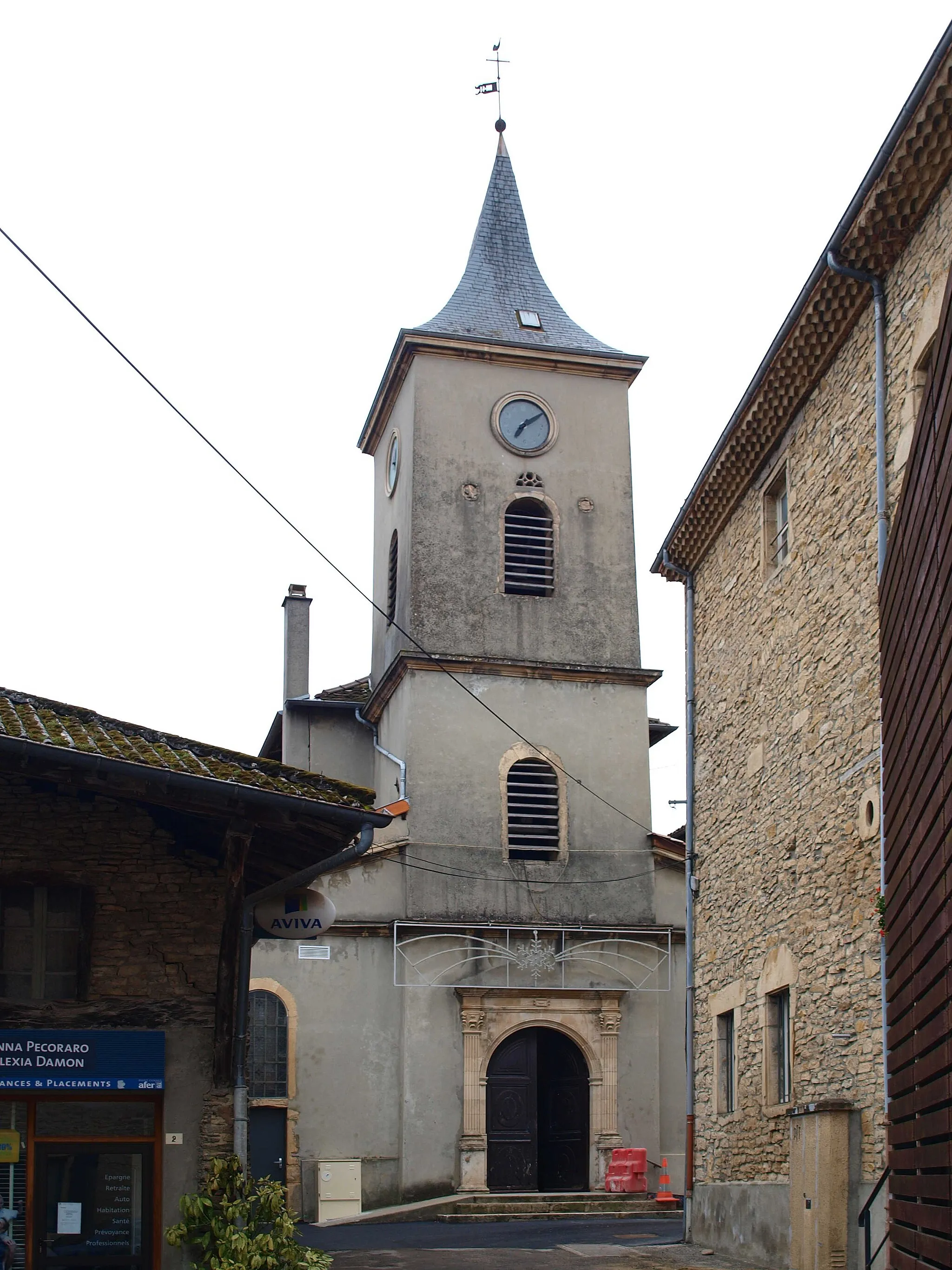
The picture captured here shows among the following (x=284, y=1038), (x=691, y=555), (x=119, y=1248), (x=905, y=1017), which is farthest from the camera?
(x=284, y=1038)

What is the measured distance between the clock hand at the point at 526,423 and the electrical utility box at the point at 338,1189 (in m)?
11.7

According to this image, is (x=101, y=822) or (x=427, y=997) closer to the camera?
(x=101, y=822)

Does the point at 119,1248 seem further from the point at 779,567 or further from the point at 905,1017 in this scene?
the point at 779,567

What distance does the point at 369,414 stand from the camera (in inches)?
1148

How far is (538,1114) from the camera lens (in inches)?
941

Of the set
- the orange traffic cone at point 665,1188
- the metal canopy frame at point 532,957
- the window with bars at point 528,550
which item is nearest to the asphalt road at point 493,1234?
the orange traffic cone at point 665,1188

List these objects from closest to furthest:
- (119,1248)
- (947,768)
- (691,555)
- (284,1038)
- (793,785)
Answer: (947,768), (119,1248), (793,785), (691,555), (284,1038)

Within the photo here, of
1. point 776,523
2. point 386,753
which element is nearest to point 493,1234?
point 386,753

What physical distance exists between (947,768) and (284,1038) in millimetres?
17207

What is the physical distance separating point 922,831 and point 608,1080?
16.2 m

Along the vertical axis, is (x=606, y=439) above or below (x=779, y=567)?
above


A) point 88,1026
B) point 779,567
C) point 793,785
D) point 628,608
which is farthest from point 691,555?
point 88,1026

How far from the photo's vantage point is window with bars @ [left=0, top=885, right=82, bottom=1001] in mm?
11703

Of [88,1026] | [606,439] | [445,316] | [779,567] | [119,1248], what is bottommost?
[119,1248]
